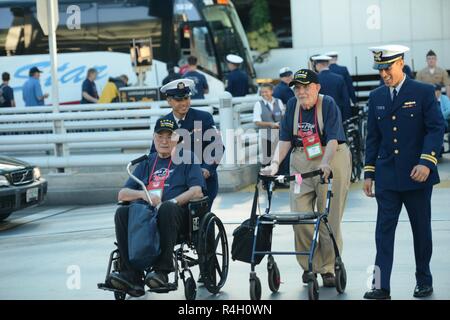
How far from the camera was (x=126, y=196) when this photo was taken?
8.60 m

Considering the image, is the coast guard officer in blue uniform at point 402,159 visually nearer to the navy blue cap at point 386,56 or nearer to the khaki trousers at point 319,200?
the navy blue cap at point 386,56

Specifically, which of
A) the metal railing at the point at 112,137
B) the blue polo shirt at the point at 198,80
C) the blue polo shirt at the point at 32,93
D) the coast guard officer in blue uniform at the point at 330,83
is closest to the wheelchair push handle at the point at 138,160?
the coast guard officer in blue uniform at the point at 330,83

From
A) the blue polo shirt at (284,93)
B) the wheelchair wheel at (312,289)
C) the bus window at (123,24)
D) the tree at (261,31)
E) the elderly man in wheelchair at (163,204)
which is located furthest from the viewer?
the tree at (261,31)

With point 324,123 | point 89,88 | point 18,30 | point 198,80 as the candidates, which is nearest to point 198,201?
point 324,123

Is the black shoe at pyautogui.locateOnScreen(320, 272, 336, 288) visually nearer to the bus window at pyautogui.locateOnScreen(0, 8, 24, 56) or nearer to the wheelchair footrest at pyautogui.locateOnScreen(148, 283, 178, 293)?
the wheelchair footrest at pyautogui.locateOnScreen(148, 283, 178, 293)

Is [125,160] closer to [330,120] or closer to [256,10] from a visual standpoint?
[330,120]

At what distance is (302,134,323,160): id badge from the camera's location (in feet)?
28.6

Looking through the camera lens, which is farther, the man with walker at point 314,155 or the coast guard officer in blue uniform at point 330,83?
the coast guard officer in blue uniform at point 330,83

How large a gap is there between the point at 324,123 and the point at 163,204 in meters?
1.52

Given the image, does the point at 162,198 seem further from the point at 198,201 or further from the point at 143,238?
the point at 143,238

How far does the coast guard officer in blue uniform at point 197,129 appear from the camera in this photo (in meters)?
9.23

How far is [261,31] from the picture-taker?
1219 inches
